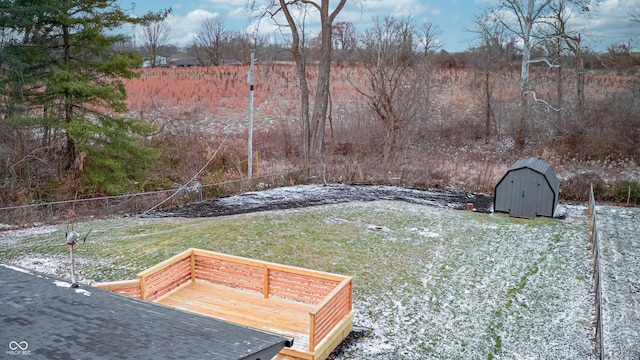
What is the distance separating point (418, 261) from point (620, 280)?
525 centimetres

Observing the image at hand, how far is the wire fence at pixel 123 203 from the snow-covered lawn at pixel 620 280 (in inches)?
554

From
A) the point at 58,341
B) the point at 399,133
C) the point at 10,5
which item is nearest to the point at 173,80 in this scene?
the point at 399,133

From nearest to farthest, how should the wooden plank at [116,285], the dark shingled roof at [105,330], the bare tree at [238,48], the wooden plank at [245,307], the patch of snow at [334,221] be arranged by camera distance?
the dark shingled roof at [105,330]
the wooden plank at [116,285]
the wooden plank at [245,307]
the patch of snow at [334,221]
the bare tree at [238,48]

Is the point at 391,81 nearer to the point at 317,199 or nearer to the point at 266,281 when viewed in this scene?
the point at 317,199

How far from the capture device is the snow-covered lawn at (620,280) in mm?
10289

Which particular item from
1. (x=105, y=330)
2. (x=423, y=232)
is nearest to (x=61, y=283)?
(x=105, y=330)

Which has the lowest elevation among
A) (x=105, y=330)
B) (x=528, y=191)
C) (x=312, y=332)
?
(x=312, y=332)

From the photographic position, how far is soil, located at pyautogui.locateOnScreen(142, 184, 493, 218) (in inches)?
794

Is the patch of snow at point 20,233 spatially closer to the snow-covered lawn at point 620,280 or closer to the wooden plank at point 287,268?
the wooden plank at point 287,268

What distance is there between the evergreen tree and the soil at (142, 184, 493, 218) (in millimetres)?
3830

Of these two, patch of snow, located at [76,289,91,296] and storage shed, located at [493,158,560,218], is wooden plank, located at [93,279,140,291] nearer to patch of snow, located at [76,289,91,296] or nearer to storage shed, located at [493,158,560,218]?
patch of snow, located at [76,289,91,296]

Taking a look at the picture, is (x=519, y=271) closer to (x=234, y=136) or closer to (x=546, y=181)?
(x=546, y=181)

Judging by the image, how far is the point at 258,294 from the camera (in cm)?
1130

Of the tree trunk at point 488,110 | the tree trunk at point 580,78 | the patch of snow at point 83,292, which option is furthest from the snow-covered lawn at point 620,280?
the tree trunk at point 488,110
